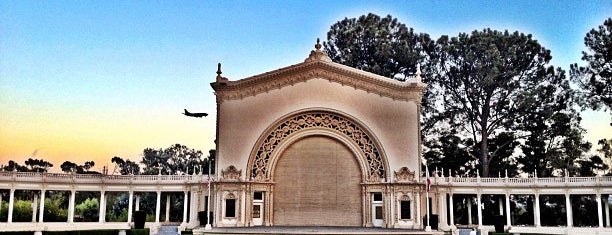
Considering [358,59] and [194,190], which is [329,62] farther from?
[358,59]

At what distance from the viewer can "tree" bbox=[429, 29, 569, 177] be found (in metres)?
37.0

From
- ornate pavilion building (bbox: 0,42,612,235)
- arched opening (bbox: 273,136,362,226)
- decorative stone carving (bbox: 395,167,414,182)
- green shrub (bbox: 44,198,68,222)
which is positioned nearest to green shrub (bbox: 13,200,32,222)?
green shrub (bbox: 44,198,68,222)

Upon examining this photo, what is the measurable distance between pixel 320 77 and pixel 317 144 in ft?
11.6

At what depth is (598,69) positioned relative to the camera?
32969mm

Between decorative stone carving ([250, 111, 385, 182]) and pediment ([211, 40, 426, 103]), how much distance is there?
1.90 metres

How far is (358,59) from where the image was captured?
43.0 meters

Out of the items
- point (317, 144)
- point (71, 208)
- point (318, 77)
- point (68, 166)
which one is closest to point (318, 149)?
point (317, 144)

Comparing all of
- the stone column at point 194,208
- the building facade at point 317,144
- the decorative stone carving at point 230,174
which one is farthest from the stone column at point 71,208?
the decorative stone carving at point 230,174

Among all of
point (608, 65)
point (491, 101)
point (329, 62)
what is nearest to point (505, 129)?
point (491, 101)

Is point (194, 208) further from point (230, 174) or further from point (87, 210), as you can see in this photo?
point (87, 210)

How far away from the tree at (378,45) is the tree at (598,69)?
1076 cm

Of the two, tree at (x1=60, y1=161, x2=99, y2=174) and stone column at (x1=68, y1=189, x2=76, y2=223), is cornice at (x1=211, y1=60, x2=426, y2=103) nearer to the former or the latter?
stone column at (x1=68, y1=189, x2=76, y2=223)

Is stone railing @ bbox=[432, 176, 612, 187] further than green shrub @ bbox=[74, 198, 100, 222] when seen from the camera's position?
No

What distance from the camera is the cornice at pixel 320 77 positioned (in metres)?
29.2
